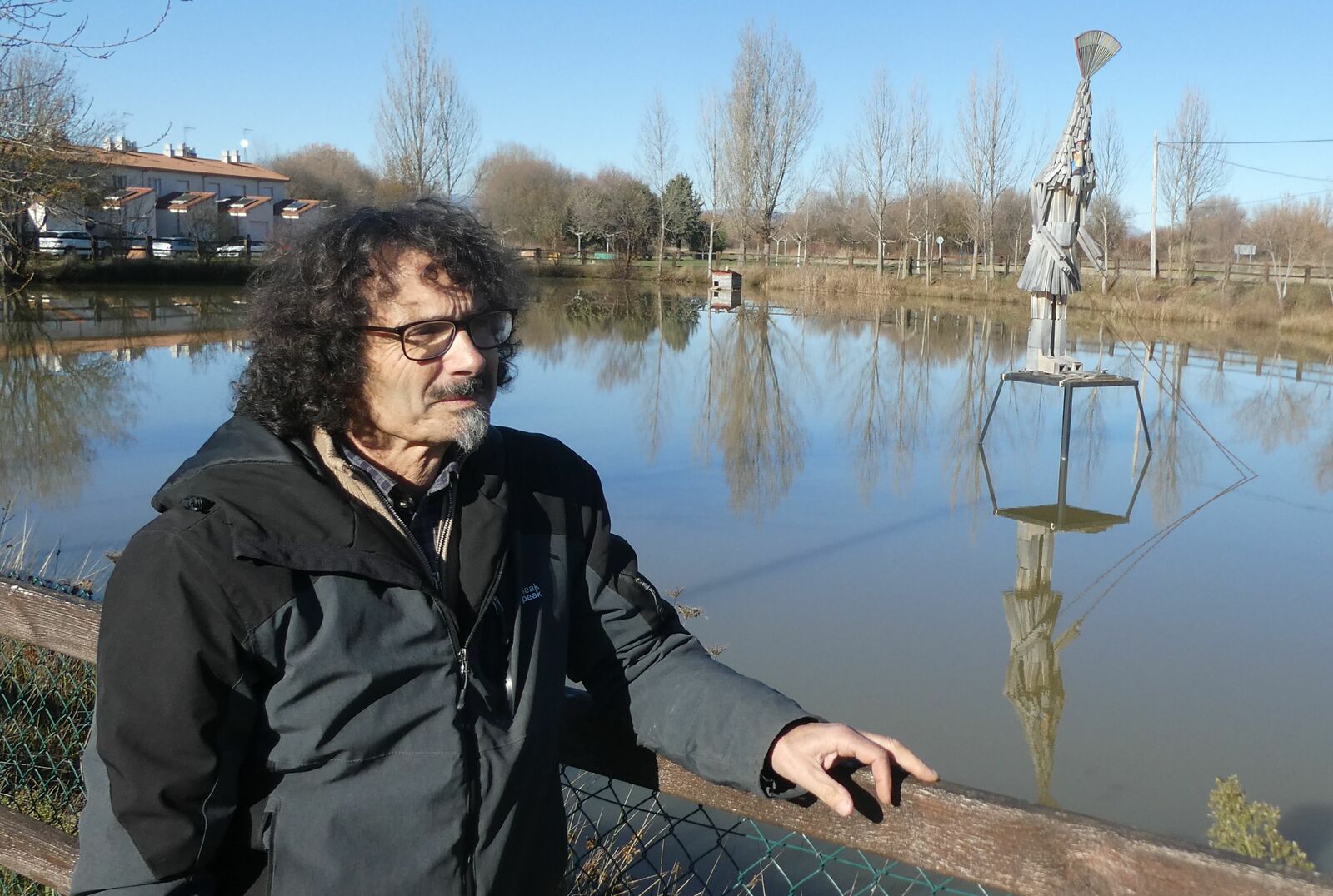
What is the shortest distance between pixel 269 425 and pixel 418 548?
29 centimetres

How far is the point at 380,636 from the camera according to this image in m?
1.31

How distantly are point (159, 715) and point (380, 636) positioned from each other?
0.80 ft

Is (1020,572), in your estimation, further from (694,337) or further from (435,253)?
(694,337)

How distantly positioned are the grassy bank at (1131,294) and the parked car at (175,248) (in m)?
12.9

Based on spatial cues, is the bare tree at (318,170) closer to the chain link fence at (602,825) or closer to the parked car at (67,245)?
the parked car at (67,245)

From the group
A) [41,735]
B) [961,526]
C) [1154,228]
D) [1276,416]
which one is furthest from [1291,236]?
[41,735]

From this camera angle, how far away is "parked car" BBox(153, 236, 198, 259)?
3203 centimetres

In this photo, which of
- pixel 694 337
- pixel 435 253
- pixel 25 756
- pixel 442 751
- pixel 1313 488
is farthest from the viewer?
pixel 694 337

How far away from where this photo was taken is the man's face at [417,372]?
1.58m

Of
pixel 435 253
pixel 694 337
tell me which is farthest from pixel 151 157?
pixel 435 253

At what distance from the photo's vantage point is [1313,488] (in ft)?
31.4


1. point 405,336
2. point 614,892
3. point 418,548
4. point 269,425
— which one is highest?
point 405,336

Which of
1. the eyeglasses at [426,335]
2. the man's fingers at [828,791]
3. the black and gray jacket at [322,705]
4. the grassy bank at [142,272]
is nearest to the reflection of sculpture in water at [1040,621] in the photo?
the man's fingers at [828,791]

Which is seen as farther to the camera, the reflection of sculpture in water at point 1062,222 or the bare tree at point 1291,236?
the bare tree at point 1291,236
